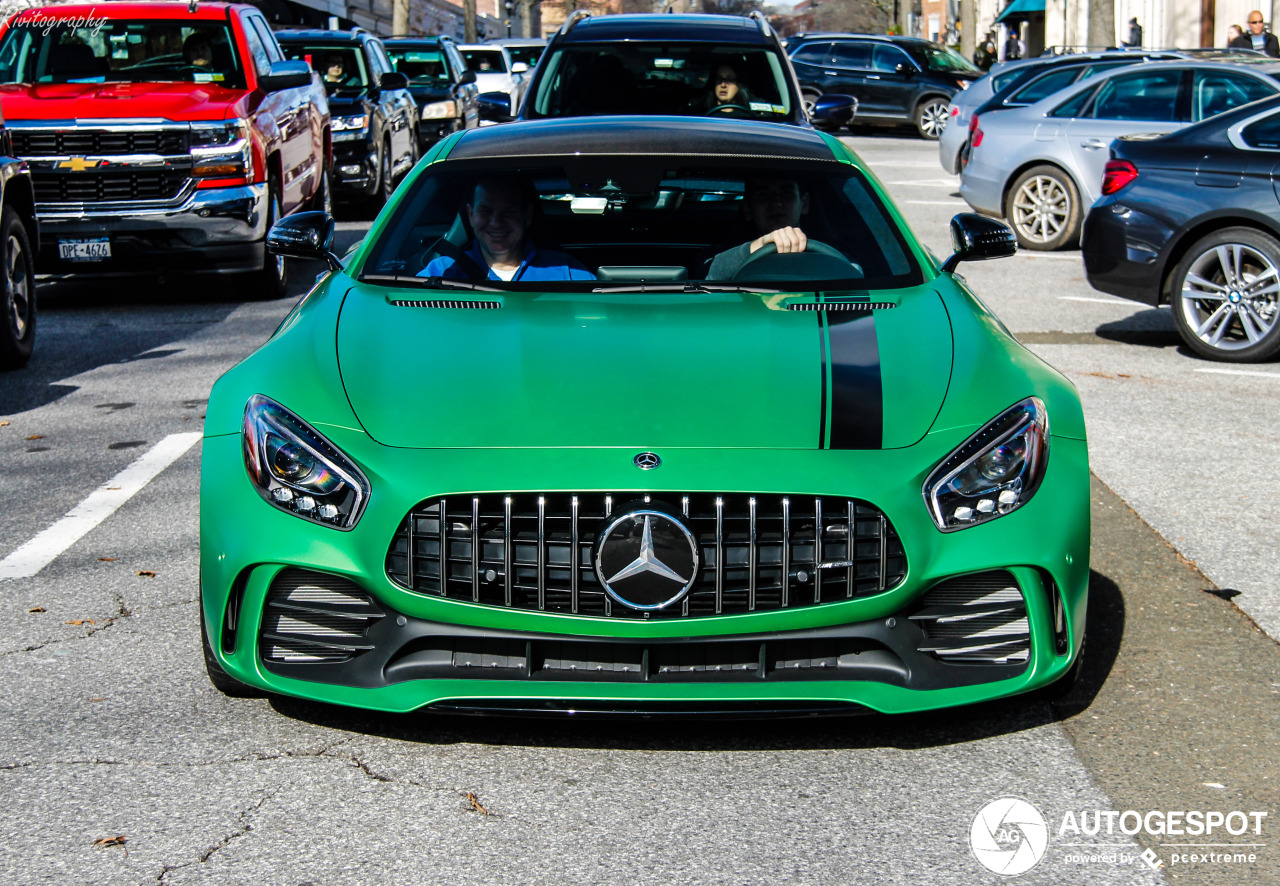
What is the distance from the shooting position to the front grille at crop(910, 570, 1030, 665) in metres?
3.54

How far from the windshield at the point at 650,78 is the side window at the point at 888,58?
2236 centimetres

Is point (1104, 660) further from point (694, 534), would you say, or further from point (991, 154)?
point (991, 154)

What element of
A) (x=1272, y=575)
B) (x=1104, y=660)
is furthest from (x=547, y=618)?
(x=1272, y=575)

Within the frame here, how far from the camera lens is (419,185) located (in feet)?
16.8

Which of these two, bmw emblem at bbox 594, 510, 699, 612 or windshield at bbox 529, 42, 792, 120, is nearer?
bmw emblem at bbox 594, 510, 699, 612

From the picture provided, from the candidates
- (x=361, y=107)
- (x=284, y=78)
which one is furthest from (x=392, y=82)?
(x=284, y=78)

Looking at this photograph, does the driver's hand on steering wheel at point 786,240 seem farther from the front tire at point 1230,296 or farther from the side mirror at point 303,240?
the front tire at point 1230,296

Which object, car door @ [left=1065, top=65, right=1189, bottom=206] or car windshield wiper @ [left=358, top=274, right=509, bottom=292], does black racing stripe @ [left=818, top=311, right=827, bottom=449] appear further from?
car door @ [left=1065, top=65, right=1189, bottom=206]

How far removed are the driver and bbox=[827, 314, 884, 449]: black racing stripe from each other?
78cm

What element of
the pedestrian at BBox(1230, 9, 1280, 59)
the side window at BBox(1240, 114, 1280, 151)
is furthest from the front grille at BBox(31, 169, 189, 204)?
the pedestrian at BBox(1230, 9, 1280, 59)

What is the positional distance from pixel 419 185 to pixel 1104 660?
2600mm

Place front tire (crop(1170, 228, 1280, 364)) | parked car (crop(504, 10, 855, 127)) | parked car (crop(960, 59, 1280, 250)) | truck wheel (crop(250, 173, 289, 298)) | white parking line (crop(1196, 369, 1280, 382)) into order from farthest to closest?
1. parked car (crop(960, 59, 1280, 250))
2. truck wheel (crop(250, 173, 289, 298))
3. parked car (crop(504, 10, 855, 127))
4. front tire (crop(1170, 228, 1280, 364))
5. white parking line (crop(1196, 369, 1280, 382))

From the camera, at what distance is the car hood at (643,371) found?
3.62 meters

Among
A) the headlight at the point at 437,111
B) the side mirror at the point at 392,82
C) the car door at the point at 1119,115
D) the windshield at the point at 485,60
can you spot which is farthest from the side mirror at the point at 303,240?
the windshield at the point at 485,60
